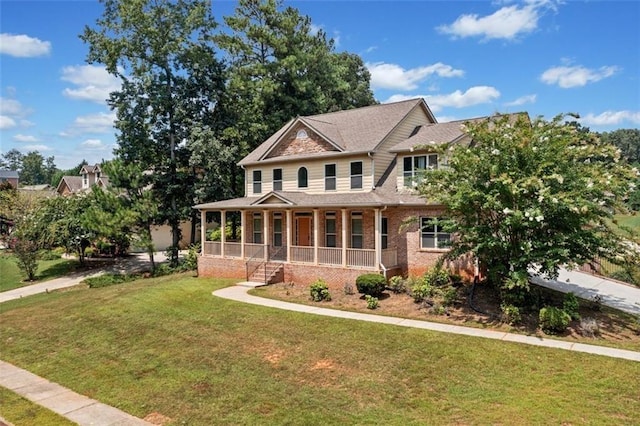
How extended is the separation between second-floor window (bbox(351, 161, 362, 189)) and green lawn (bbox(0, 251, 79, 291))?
72.1ft

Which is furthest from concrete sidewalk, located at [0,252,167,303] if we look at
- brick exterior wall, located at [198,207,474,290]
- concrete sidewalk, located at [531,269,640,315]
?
concrete sidewalk, located at [531,269,640,315]

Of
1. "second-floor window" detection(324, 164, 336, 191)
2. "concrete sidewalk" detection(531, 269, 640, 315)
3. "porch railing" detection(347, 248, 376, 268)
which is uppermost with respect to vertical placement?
"second-floor window" detection(324, 164, 336, 191)

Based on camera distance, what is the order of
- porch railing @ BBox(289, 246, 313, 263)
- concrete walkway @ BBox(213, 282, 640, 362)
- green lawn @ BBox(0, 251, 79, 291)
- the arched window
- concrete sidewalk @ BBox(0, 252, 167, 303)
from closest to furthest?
1. concrete walkway @ BBox(213, 282, 640, 362)
2. porch railing @ BBox(289, 246, 313, 263)
3. the arched window
4. concrete sidewalk @ BBox(0, 252, 167, 303)
5. green lawn @ BBox(0, 251, 79, 291)

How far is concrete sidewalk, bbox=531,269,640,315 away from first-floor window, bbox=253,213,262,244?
1445 cm

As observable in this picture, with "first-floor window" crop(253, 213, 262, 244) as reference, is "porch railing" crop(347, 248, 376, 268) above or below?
below

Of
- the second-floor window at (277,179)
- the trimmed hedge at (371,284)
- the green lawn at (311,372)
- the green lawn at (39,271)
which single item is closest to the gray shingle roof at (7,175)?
the green lawn at (39,271)

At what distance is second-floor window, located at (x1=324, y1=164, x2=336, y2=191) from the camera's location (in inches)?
874

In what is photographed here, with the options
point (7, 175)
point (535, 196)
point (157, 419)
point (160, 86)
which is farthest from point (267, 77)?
point (7, 175)

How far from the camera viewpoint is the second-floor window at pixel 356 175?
838 inches

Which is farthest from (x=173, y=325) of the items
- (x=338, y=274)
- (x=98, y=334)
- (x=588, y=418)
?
(x=588, y=418)

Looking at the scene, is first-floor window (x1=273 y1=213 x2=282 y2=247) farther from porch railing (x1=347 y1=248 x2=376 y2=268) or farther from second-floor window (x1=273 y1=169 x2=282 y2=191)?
porch railing (x1=347 y1=248 x2=376 y2=268)

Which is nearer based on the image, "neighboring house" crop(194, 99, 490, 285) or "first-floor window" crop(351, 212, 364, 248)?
"neighboring house" crop(194, 99, 490, 285)

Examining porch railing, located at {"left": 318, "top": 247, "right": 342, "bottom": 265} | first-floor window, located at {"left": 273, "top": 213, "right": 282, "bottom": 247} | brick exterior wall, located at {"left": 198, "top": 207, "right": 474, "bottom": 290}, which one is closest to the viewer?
brick exterior wall, located at {"left": 198, "top": 207, "right": 474, "bottom": 290}

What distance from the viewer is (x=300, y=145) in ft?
77.9
